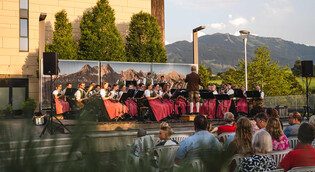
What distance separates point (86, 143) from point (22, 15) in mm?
20038

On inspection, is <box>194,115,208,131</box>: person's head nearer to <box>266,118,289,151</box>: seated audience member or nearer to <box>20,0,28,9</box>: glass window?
<box>266,118,289,151</box>: seated audience member

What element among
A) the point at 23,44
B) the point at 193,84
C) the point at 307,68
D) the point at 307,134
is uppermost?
the point at 23,44

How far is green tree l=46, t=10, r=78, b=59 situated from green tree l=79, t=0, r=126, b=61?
64 cm

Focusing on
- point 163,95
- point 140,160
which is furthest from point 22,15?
point 140,160

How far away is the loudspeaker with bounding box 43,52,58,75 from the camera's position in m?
8.41

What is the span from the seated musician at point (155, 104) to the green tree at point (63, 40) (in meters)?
8.54

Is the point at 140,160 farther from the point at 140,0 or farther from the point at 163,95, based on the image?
the point at 140,0

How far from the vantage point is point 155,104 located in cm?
1057

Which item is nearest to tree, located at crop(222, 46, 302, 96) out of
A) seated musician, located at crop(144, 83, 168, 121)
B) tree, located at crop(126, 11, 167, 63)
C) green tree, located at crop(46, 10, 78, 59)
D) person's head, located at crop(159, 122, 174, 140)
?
tree, located at crop(126, 11, 167, 63)

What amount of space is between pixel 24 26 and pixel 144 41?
284 inches

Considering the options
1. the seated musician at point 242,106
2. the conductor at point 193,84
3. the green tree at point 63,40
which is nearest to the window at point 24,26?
the green tree at point 63,40

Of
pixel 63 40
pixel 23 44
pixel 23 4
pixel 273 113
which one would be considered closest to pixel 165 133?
pixel 273 113

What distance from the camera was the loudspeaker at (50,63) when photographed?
841cm

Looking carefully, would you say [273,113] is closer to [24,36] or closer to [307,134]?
[307,134]
